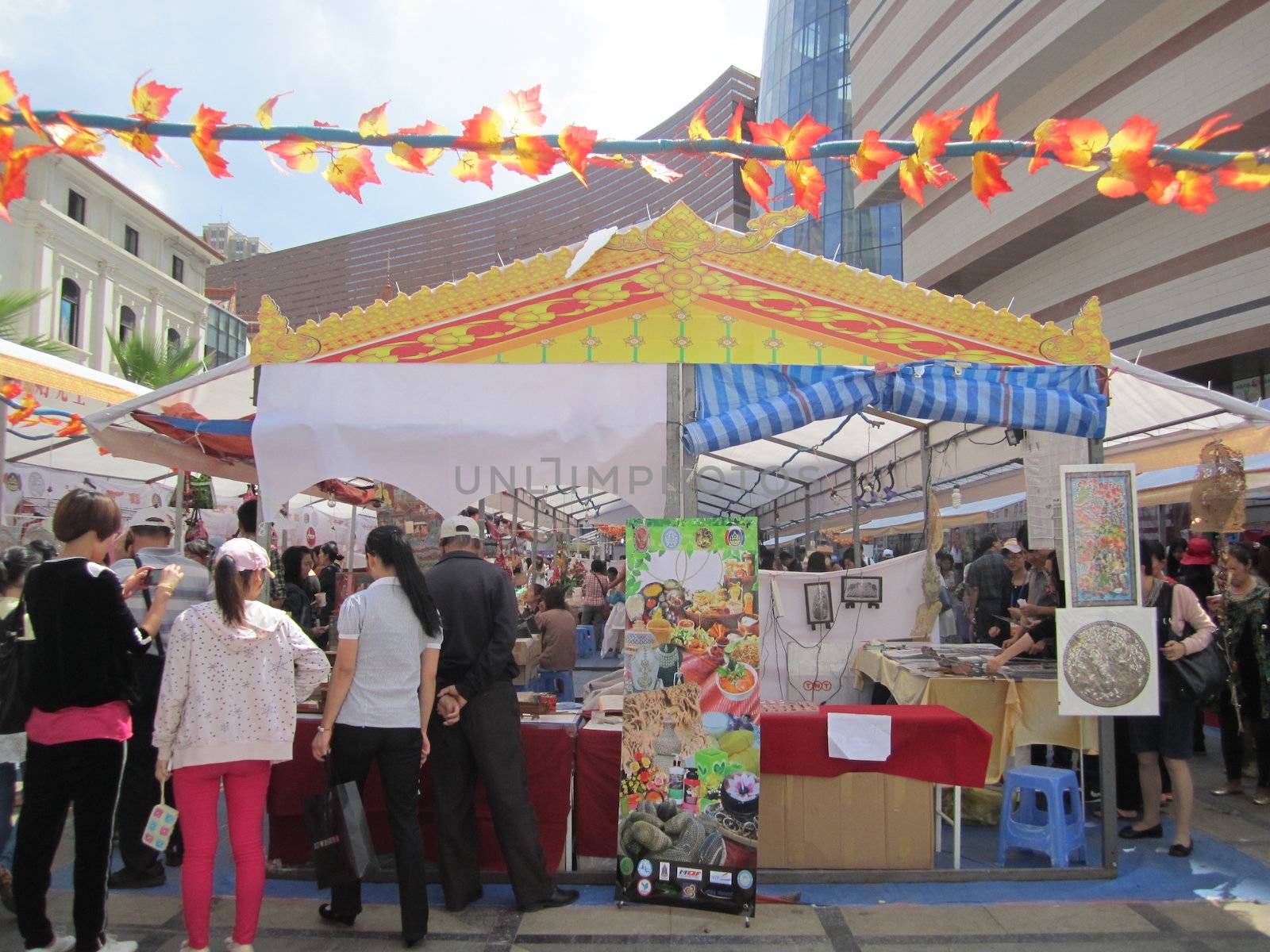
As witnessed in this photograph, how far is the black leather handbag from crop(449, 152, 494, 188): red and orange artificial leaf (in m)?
4.56

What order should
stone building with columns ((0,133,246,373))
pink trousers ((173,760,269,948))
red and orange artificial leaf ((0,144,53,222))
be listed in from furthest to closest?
stone building with columns ((0,133,246,373)), pink trousers ((173,760,269,948)), red and orange artificial leaf ((0,144,53,222))

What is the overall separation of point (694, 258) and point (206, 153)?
2.79m

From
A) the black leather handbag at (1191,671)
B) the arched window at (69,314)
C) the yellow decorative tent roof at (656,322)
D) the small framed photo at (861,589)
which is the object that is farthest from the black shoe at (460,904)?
the arched window at (69,314)

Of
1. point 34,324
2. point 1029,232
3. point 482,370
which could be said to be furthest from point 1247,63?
point 34,324

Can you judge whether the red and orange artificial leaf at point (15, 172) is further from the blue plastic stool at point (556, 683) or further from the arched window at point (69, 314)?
the arched window at point (69, 314)

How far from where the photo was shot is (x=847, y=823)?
4785 millimetres

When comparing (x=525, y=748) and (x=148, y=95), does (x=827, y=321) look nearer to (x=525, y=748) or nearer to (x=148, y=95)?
(x=525, y=748)

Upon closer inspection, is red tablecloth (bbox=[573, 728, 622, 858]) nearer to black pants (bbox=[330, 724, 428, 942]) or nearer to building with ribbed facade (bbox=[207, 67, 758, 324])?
black pants (bbox=[330, 724, 428, 942])

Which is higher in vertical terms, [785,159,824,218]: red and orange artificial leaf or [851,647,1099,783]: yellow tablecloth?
[785,159,824,218]: red and orange artificial leaf

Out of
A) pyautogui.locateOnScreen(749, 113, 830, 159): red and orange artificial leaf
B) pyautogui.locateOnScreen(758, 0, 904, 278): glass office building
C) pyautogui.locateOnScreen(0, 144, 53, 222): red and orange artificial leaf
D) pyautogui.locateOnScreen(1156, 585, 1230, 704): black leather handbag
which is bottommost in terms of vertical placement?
pyautogui.locateOnScreen(1156, 585, 1230, 704): black leather handbag

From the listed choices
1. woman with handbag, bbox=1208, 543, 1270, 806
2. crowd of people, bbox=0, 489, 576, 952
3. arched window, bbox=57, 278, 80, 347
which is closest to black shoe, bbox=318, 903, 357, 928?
crowd of people, bbox=0, 489, 576, 952

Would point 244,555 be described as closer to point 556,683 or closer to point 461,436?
point 461,436

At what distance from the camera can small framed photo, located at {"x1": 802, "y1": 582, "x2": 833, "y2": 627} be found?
791 centimetres

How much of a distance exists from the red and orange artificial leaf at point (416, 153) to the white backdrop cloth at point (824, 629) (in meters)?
5.47
